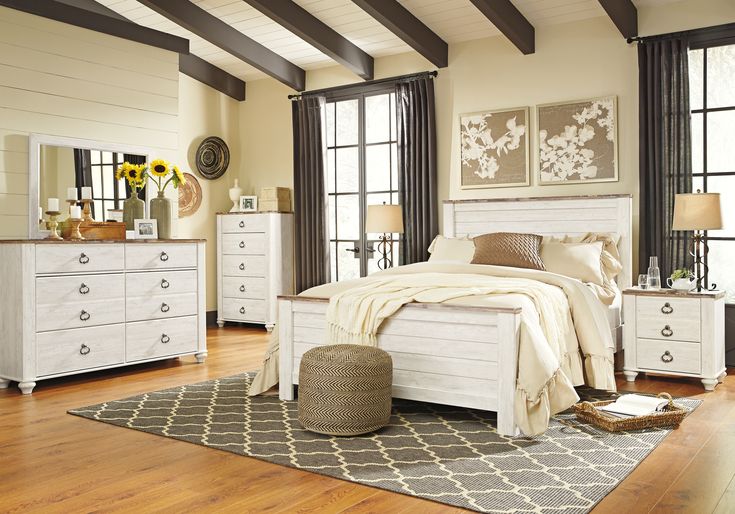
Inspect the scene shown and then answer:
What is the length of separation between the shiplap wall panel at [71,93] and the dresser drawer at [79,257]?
1.74 feet

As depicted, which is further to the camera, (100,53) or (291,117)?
(291,117)

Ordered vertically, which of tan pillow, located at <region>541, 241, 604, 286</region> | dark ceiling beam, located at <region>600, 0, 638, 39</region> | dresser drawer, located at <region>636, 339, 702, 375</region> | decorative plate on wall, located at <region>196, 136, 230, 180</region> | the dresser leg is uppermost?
dark ceiling beam, located at <region>600, 0, 638, 39</region>

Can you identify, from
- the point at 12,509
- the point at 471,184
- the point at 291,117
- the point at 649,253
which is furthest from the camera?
the point at 291,117

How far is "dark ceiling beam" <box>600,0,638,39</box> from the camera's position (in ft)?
17.2

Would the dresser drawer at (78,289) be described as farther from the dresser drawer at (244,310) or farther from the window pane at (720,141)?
the window pane at (720,141)

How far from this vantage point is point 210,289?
777 centimetres

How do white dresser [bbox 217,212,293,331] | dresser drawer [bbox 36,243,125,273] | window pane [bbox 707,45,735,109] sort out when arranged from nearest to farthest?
dresser drawer [bbox 36,243,125,273] < window pane [bbox 707,45,735,109] < white dresser [bbox 217,212,293,331]

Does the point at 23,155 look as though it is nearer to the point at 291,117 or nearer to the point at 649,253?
the point at 291,117

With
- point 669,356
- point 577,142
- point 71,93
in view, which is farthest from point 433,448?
point 71,93

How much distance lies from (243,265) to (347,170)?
1.41m

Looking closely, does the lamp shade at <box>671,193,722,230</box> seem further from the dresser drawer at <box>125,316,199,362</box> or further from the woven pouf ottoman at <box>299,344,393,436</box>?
the dresser drawer at <box>125,316,199,362</box>

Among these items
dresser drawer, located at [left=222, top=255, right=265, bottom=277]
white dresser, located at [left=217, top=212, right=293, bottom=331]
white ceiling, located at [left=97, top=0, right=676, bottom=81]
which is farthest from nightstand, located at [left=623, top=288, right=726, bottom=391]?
dresser drawer, located at [left=222, top=255, right=265, bottom=277]

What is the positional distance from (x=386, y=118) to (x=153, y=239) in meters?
2.65

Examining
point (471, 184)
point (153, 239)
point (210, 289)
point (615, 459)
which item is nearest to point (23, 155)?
point (153, 239)
